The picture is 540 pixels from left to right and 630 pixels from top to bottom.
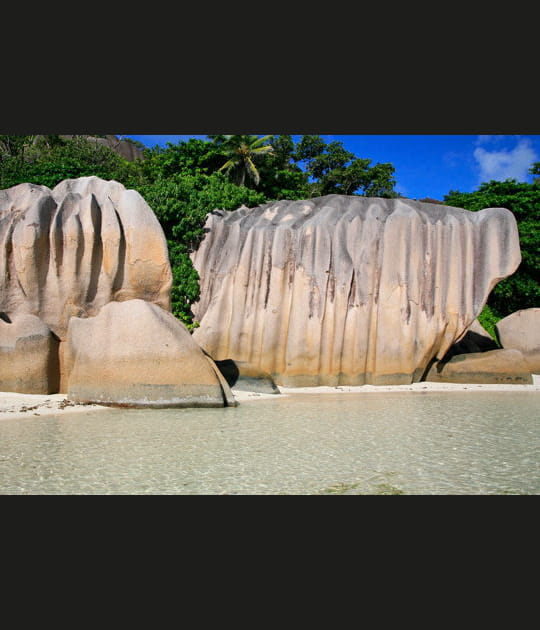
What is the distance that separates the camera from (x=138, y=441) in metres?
5.53

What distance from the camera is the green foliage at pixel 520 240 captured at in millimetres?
16375

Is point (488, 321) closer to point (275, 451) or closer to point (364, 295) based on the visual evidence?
point (364, 295)

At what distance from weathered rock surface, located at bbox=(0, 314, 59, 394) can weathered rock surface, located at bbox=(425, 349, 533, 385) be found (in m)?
6.98

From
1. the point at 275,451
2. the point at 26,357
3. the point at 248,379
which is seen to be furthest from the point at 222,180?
the point at 275,451

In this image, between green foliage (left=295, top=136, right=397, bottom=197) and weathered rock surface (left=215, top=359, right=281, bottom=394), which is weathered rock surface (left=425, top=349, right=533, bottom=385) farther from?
green foliage (left=295, top=136, right=397, bottom=197)

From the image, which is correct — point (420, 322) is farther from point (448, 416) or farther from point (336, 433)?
point (336, 433)

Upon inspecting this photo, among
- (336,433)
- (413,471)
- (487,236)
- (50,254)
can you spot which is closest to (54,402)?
(50,254)

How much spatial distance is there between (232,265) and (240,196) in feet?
8.15

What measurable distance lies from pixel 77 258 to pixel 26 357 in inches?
59.8

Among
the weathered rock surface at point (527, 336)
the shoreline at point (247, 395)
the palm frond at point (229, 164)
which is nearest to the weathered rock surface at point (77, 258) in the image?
the shoreline at point (247, 395)

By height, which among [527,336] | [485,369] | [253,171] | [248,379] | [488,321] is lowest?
[248,379]

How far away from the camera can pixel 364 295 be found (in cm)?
1077

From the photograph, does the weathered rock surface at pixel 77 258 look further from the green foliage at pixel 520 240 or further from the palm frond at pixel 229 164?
the green foliage at pixel 520 240

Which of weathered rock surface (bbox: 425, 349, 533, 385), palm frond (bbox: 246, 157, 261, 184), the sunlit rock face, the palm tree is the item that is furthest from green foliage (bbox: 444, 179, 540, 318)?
the palm tree
